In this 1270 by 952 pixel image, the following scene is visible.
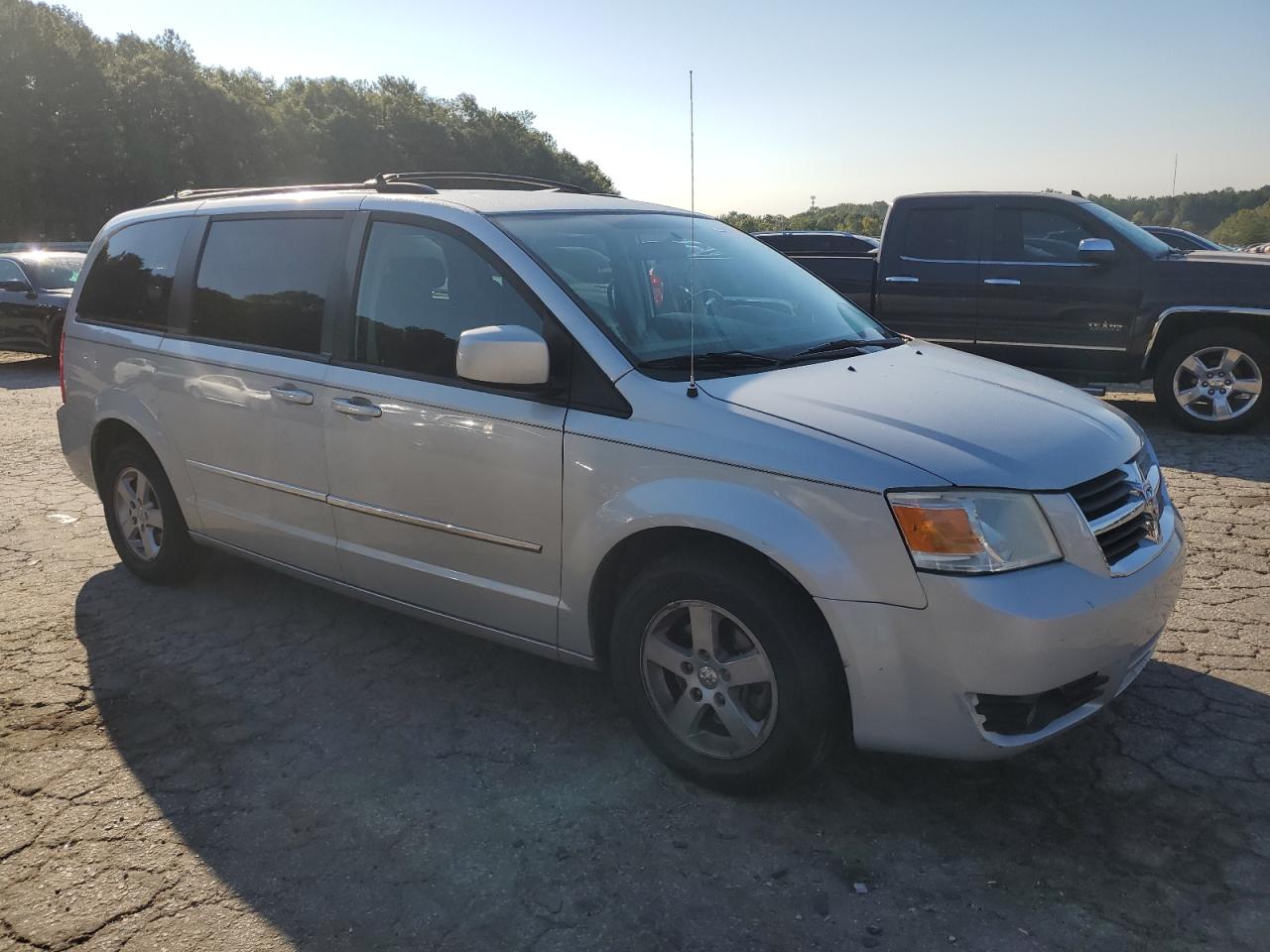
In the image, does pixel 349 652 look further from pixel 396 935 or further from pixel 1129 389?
pixel 1129 389

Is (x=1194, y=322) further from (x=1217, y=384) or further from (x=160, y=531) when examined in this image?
(x=160, y=531)

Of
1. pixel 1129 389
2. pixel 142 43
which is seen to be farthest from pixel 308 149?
pixel 1129 389

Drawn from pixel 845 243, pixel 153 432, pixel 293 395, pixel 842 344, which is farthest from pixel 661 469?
pixel 845 243

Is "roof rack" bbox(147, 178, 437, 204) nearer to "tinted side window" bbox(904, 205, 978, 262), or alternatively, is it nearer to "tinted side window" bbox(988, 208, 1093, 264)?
"tinted side window" bbox(904, 205, 978, 262)

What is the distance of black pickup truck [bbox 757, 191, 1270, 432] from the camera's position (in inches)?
309

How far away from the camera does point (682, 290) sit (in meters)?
3.66

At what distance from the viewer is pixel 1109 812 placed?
2.91 meters

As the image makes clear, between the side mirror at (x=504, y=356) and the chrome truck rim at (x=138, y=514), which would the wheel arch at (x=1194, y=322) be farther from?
the chrome truck rim at (x=138, y=514)

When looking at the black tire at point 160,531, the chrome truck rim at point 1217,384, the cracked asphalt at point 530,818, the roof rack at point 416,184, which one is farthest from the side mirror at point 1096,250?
the black tire at point 160,531

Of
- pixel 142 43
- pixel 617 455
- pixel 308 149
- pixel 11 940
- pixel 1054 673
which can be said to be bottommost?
pixel 11 940

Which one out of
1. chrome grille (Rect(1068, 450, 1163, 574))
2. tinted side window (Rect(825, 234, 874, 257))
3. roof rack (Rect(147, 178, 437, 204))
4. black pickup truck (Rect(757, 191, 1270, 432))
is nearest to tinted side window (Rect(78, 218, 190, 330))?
roof rack (Rect(147, 178, 437, 204))

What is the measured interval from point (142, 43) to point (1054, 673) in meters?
59.6

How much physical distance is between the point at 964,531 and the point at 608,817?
1.32m

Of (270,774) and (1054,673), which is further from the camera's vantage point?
(270,774)
